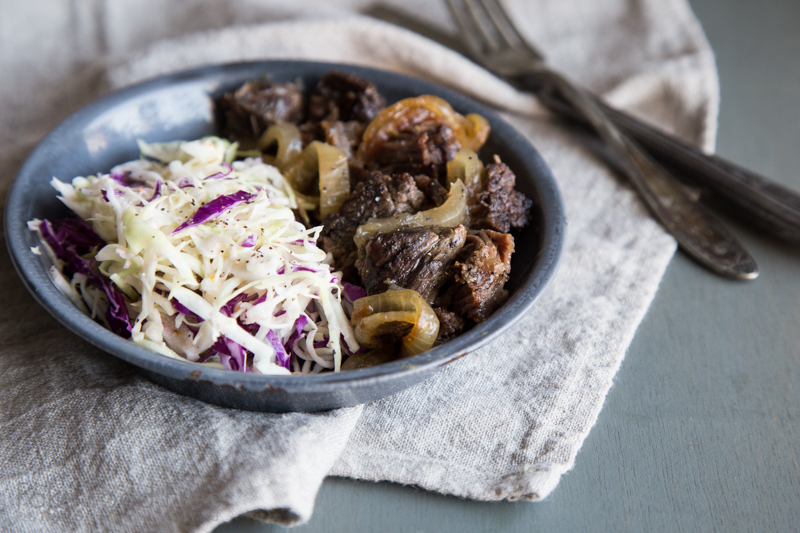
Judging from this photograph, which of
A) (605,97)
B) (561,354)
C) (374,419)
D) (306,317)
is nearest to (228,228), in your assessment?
(306,317)

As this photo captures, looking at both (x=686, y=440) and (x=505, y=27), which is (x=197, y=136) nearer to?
(x=505, y=27)

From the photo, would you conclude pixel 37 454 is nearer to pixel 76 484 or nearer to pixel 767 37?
pixel 76 484

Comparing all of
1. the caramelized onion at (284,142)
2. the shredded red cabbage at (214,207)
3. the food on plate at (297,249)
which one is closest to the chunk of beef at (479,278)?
the food on plate at (297,249)

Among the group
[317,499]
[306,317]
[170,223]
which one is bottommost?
[317,499]

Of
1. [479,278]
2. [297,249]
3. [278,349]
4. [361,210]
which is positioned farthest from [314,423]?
[361,210]

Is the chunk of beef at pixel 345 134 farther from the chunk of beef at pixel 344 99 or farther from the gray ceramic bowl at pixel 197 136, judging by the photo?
the gray ceramic bowl at pixel 197 136

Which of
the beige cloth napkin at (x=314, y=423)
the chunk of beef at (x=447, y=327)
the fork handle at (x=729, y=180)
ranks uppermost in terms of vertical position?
the chunk of beef at (x=447, y=327)
